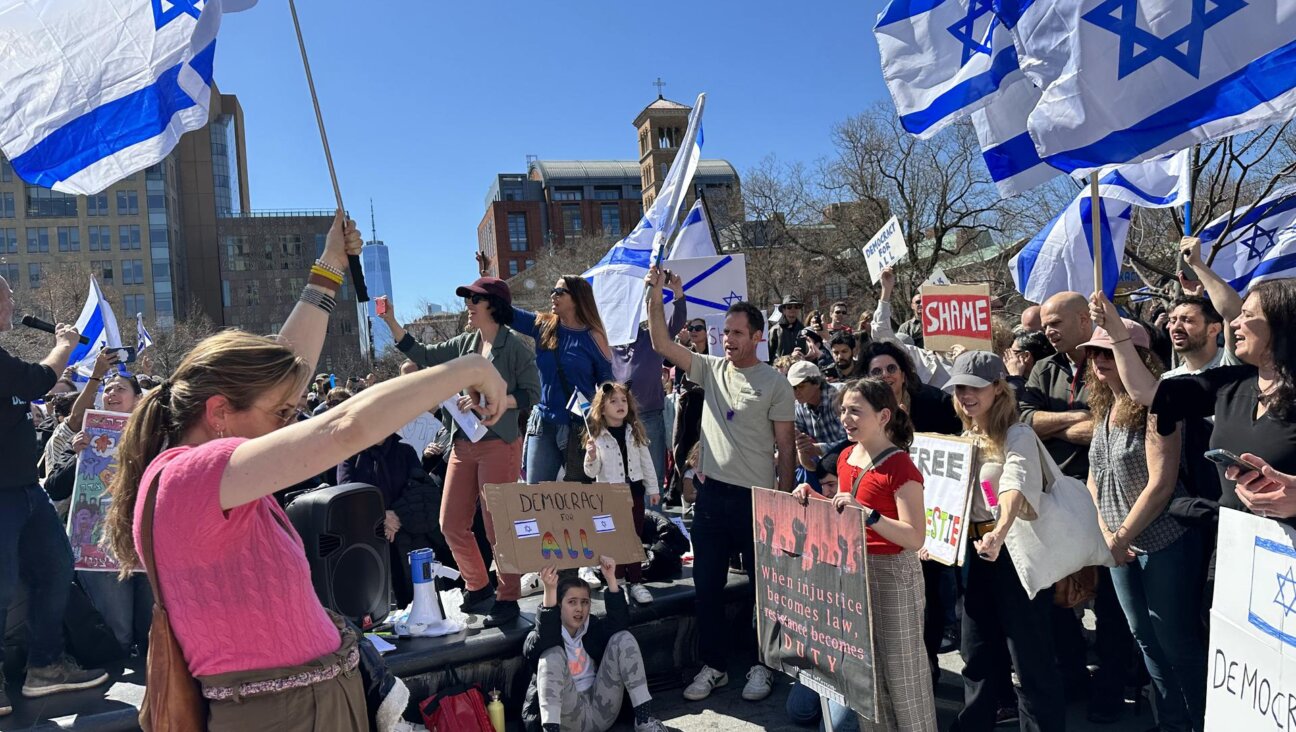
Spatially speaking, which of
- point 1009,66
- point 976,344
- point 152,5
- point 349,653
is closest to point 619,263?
point 976,344

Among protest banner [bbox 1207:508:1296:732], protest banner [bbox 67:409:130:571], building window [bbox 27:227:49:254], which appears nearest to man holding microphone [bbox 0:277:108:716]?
protest banner [bbox 67:409:130:571]

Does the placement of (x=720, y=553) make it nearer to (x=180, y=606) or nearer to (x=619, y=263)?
(x=619, y=263)

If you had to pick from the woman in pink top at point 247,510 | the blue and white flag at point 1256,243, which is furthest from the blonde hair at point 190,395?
the blue and white flag at point 1256,243

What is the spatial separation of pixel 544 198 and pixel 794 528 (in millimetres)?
115581

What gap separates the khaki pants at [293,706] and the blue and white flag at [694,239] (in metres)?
6.65

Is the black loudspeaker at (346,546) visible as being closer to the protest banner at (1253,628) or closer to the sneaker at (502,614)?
the sneaker at (502,614)

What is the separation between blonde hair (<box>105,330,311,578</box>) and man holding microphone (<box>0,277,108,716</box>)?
103 inches

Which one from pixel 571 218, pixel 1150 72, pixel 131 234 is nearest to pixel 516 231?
pixel 571 218

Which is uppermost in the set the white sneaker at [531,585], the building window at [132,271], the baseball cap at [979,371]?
the building window at [132,271]

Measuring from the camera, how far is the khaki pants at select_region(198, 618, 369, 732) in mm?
2180

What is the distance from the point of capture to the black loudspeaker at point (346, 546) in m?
4.14

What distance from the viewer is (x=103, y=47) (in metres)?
3.80

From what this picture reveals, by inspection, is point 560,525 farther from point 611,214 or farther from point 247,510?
point 611,214

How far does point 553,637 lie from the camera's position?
17.1ft
